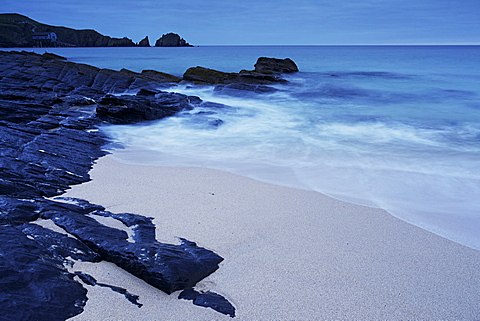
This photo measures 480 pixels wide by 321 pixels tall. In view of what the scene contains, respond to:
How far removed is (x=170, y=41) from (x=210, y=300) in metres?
149

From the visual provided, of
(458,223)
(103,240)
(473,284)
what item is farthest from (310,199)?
(103,240)

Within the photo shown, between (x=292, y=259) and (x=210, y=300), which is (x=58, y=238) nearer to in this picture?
(x=210, y=300)

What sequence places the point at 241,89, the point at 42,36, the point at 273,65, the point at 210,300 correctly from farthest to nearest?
1. the point at 42,36
2. the point at 273,65
3. the point at 241,89
4. the point at 210,300

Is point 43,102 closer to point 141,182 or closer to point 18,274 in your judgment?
point 141,182

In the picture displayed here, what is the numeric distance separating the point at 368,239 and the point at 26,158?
→ 15.1 feet

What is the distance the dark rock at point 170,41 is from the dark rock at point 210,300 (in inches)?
5782

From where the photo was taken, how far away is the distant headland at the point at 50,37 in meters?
97.6

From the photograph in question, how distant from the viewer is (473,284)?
2811 mm

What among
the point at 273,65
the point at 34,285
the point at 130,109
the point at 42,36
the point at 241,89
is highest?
the point at 42,36

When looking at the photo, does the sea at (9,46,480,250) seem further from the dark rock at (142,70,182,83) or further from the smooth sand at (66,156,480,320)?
the dark rock at (142,70,182,83)

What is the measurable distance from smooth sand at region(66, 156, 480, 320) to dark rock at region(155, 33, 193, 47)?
474 feet

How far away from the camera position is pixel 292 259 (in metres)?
3.06

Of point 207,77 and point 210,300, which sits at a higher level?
point 207,77

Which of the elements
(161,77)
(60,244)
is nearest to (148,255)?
(60,244)
